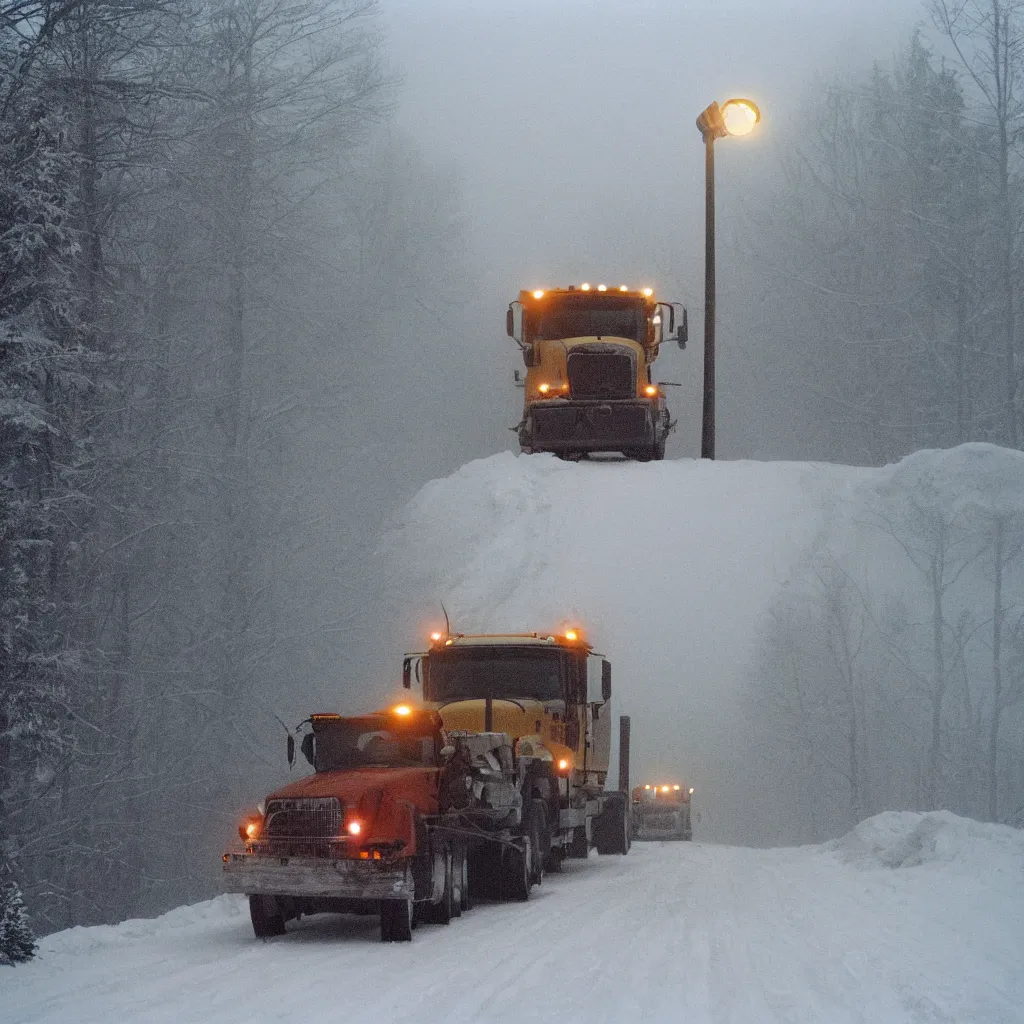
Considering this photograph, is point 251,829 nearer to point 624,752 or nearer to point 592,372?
point 624,752

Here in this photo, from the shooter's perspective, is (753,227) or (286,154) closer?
(286,154)

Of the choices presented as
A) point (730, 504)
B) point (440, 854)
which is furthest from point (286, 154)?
point (440, 854)

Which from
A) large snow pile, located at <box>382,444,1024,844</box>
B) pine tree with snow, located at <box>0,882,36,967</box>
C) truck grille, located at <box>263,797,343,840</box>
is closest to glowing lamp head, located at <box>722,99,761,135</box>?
truck grille, located at <box>263,797,343,840</box>

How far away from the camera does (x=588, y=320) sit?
1030 inches

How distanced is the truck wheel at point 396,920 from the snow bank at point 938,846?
6.95 metres

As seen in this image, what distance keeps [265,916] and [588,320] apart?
16.5 metres

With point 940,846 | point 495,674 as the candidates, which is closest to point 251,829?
point 495,674

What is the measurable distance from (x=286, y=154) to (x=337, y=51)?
3.00 metres

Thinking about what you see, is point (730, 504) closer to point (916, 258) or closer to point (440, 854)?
point (916, 258)

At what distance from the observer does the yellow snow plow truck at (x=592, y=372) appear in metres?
24.0

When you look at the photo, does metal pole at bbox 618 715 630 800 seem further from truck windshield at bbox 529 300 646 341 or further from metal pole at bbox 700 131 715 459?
truck windshield at bbox 529 300 646 341

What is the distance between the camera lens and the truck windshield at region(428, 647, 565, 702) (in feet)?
57.0

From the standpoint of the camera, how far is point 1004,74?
38.4 meters

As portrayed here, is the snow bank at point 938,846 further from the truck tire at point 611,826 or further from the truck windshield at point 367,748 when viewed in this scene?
the truck windshield at point 367,748
